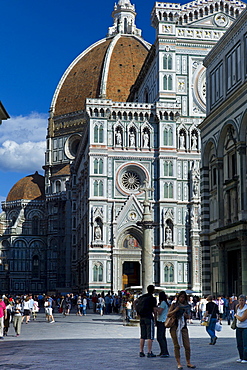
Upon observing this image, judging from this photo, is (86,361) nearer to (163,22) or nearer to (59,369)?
(59,369)

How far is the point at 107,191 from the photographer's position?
56.6m

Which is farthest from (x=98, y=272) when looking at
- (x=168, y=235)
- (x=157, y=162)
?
(x=157, y=162)

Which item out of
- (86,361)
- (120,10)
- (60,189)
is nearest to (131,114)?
(60,189)

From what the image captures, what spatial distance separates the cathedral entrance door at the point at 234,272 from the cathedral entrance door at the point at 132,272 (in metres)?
30.5

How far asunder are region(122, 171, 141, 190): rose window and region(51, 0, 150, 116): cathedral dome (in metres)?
38.0

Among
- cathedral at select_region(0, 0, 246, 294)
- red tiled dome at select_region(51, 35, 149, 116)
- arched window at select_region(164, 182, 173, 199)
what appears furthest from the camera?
red tiled dome at select_region(51, 35, 149, 116)

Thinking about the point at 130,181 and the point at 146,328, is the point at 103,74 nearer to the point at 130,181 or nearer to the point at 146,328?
the point at 130,181

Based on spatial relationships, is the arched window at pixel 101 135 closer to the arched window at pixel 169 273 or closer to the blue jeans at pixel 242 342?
the arched window at pixel 169 273

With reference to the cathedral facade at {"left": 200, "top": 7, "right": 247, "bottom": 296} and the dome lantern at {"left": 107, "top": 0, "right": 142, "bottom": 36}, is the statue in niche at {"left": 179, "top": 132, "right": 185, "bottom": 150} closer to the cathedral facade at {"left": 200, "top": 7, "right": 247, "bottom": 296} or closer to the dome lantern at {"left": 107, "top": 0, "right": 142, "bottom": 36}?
the cathedral facade at {"left": 200, "top": 7, "right": 247, "bottom": 296}

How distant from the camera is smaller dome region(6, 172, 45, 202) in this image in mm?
98750

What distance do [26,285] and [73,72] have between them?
37536 millimetres

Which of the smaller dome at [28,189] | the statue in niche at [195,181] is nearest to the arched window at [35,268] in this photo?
the smaller dome at [28,189]

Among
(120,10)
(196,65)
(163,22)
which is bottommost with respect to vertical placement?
(196,65)

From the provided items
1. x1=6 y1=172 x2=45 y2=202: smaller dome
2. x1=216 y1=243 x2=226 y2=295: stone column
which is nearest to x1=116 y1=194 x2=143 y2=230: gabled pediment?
x1=216 y1=243 x2=226 y2=295: stone column
